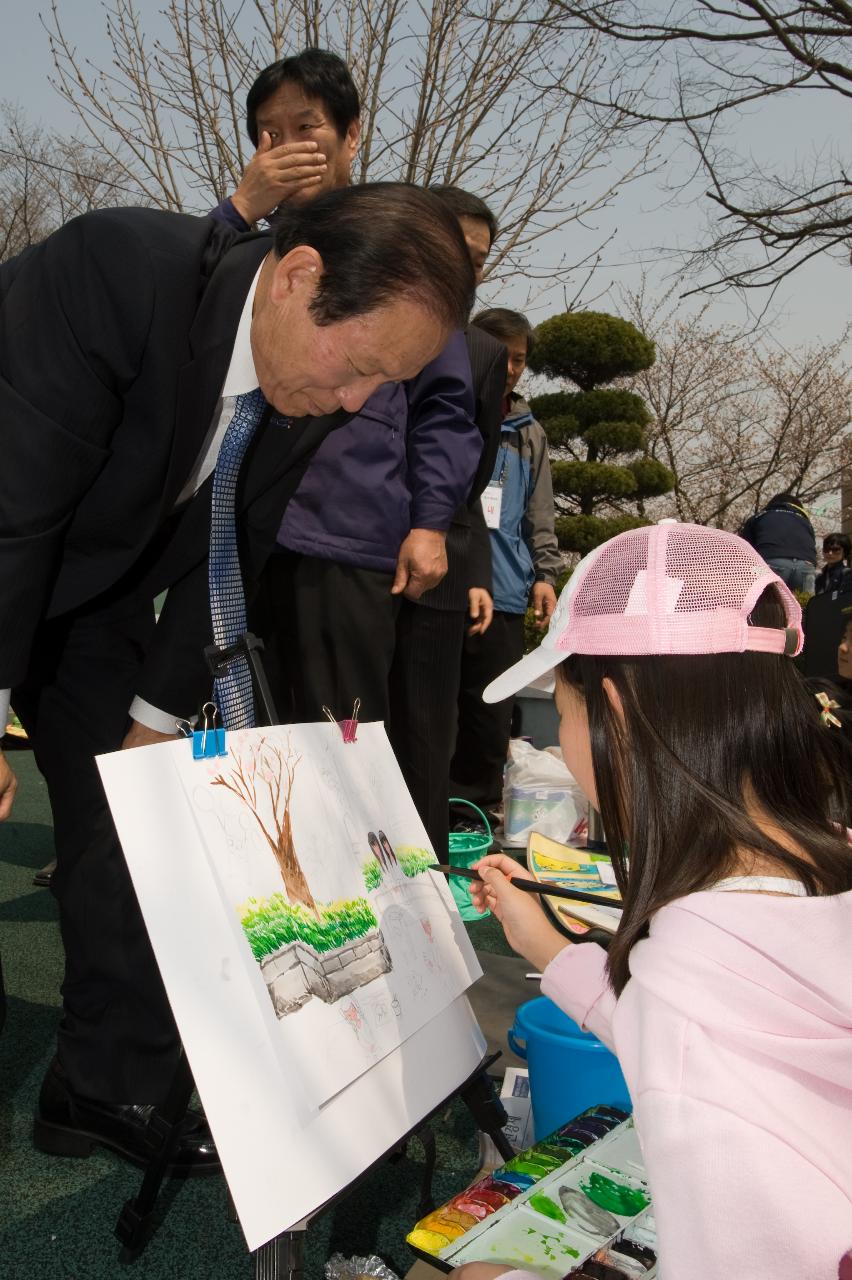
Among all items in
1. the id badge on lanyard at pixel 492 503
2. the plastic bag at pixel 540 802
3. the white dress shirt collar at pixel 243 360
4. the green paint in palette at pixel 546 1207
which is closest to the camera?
the green paint in palette at pixel 546 1207

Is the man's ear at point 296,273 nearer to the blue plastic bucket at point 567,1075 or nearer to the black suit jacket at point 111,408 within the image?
Answer: the black suit jacket at point 111,408

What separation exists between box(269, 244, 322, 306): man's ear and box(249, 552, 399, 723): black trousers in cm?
73

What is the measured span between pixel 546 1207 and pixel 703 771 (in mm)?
619

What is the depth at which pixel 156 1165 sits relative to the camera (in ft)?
4.61

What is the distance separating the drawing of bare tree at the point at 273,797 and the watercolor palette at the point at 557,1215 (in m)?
0.41

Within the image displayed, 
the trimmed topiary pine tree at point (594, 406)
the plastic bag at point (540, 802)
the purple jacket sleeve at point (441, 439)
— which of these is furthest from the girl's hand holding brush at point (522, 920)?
the trimmed topiary pine tree at point (594, 406)

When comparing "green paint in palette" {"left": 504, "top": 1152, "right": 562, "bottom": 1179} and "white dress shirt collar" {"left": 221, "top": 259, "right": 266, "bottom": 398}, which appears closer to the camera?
"green paint in palette" {"left": 504, "top": 1152, "right": 562, "bottom": 1179}

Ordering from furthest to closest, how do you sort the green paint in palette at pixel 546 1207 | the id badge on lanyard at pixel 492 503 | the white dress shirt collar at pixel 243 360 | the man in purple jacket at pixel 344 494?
the id badge on lanyard at pixel 492 503 → the man in purple jacket at pixel 344 494 → the white dress shirt collar at pixel 243 360 → the green paint in palette at pixel 546 1207

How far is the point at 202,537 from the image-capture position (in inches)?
63.0

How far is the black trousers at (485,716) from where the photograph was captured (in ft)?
13.1

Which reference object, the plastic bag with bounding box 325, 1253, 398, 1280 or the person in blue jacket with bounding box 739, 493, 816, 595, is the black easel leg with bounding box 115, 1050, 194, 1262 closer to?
the plastic bag with bounding box 325, 1253, 398, 1280

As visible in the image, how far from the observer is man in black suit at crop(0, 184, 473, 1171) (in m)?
1.39

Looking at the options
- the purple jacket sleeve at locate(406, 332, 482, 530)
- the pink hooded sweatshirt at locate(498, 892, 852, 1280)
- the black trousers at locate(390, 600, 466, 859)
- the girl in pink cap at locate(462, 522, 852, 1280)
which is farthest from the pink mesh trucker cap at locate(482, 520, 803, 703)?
the black trousers at locate(390, 600, 466, 859)

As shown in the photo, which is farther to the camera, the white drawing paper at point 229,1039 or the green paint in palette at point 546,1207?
the green paint in palette at point 546,1207
